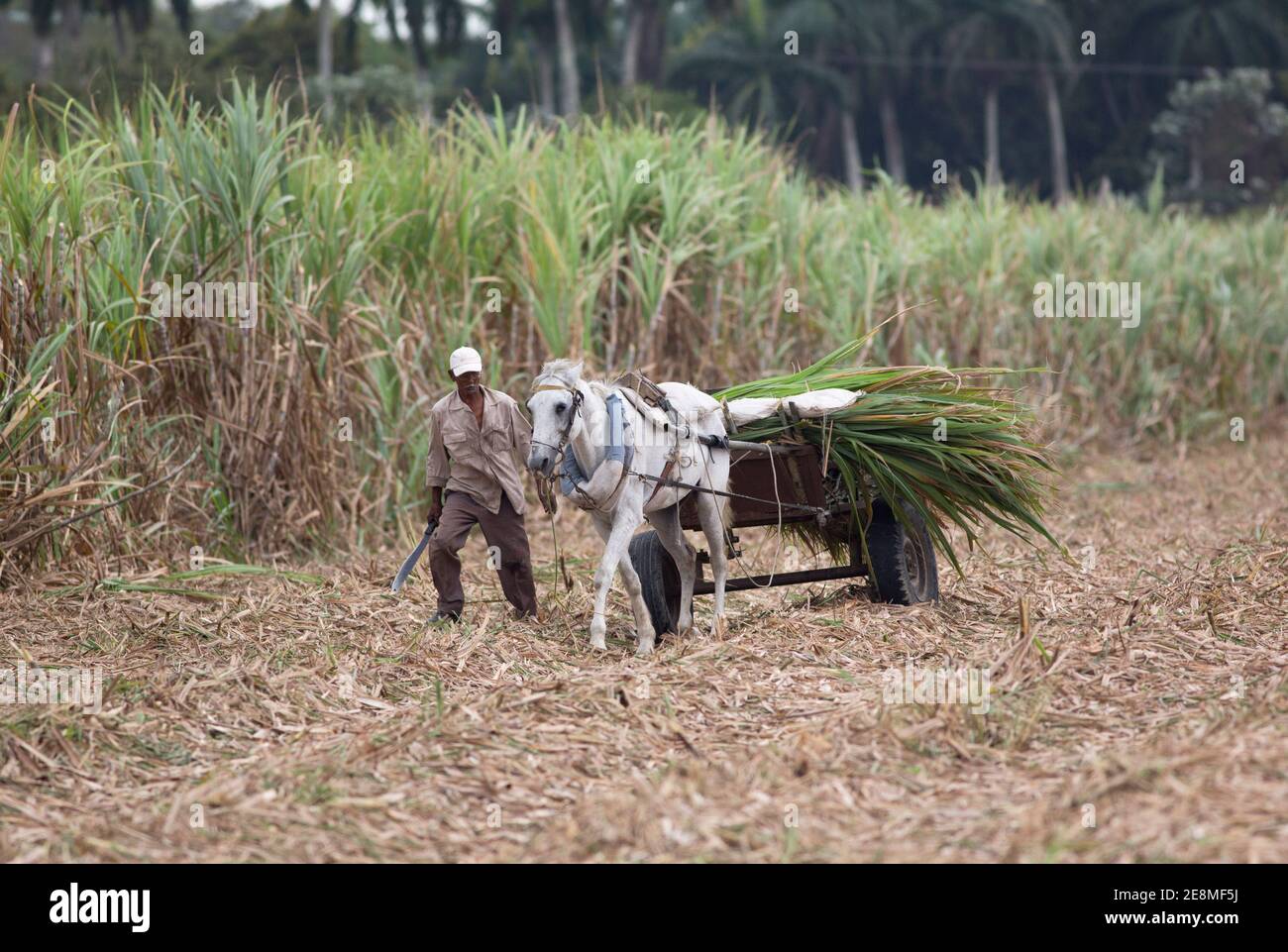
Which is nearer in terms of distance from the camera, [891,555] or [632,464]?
[632,464]

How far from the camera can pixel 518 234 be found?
897 cm

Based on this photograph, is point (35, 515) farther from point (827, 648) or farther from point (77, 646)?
point (827, 648)

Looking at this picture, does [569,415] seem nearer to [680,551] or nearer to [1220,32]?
[680,551]

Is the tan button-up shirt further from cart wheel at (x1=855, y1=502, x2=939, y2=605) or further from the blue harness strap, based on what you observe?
cart wheel at (x1=855, y1=502, x2=939, y2=605)

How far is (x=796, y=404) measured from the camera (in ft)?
20.6

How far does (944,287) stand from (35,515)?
7.96 metres

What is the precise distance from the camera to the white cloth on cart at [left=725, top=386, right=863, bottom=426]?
20.6 ft

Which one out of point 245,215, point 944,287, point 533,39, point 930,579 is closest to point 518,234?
point 245,215

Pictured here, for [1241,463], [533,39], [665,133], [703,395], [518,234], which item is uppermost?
[533,39]

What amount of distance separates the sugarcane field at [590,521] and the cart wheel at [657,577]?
0.07ft

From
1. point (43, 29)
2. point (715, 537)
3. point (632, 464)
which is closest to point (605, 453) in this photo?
point (632, 464)

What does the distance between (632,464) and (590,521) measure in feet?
10.5

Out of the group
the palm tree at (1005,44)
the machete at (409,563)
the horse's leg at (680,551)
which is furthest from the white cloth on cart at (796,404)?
the palm tree at (1005,44)
